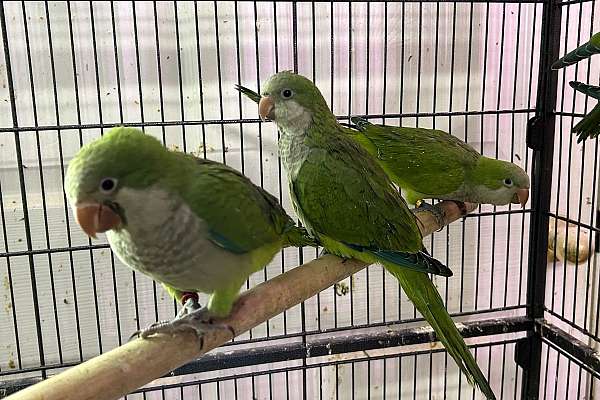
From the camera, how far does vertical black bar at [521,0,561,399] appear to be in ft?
4.91

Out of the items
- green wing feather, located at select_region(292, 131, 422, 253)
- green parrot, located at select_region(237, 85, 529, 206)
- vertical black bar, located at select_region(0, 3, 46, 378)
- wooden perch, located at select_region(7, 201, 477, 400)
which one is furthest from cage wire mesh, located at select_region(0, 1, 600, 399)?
wooden perch, located at select_region(7, 201, 477, 400)

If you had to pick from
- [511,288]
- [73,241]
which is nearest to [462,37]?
[511,288]

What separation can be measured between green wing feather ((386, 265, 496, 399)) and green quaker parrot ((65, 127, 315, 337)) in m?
0.35

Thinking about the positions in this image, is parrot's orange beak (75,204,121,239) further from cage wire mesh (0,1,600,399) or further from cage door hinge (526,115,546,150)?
cage door hinge (526,115,546,150)

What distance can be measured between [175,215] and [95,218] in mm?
114

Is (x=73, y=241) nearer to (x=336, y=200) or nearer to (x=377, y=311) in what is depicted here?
(x=336, y=200)

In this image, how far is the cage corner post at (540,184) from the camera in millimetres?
1497

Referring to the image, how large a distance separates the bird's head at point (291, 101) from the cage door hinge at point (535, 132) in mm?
726

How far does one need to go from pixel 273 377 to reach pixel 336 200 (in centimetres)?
82

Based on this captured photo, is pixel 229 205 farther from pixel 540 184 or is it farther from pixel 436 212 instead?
pixel 540 184

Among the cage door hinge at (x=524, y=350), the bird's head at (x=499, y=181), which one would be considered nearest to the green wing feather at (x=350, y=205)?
the bird's head at (x=499, y=181)

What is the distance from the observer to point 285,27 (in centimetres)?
147

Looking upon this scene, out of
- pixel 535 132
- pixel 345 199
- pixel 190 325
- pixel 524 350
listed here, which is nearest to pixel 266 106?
pixel 345 199

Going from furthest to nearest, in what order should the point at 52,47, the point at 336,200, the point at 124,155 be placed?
the point at 52,47
the point at 336,200
the point at 124,155
